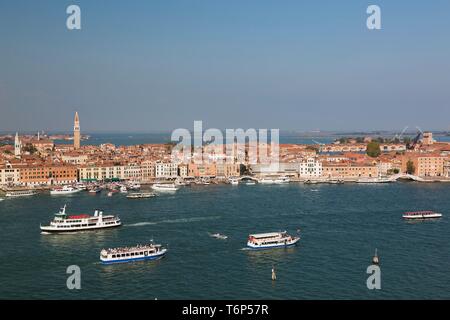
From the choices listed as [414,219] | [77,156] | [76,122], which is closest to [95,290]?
[414,219]

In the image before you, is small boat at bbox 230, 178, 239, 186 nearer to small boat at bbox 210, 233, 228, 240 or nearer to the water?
the water

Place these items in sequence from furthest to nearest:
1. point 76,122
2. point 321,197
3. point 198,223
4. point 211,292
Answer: point 76,122
point 321,197
point 198,223
point 211,292

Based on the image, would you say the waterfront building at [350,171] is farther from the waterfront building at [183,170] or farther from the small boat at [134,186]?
the small boat at [134,186]

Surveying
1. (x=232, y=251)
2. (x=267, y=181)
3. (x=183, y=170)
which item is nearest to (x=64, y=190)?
(x=183, y=170)

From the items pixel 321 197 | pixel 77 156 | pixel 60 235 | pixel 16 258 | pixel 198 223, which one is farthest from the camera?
pixel 77 156

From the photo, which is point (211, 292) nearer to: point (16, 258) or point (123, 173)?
point (16, 258)

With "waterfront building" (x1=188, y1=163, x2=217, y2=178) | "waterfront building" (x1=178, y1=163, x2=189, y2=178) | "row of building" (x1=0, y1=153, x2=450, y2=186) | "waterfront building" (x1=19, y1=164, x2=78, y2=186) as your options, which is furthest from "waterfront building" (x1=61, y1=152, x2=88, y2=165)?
"waterfront building" (x1=188, y1=163, x2=217, y2=178)

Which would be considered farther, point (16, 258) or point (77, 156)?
point (77, 156)

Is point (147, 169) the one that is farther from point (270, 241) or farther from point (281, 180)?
point (270, 241)
